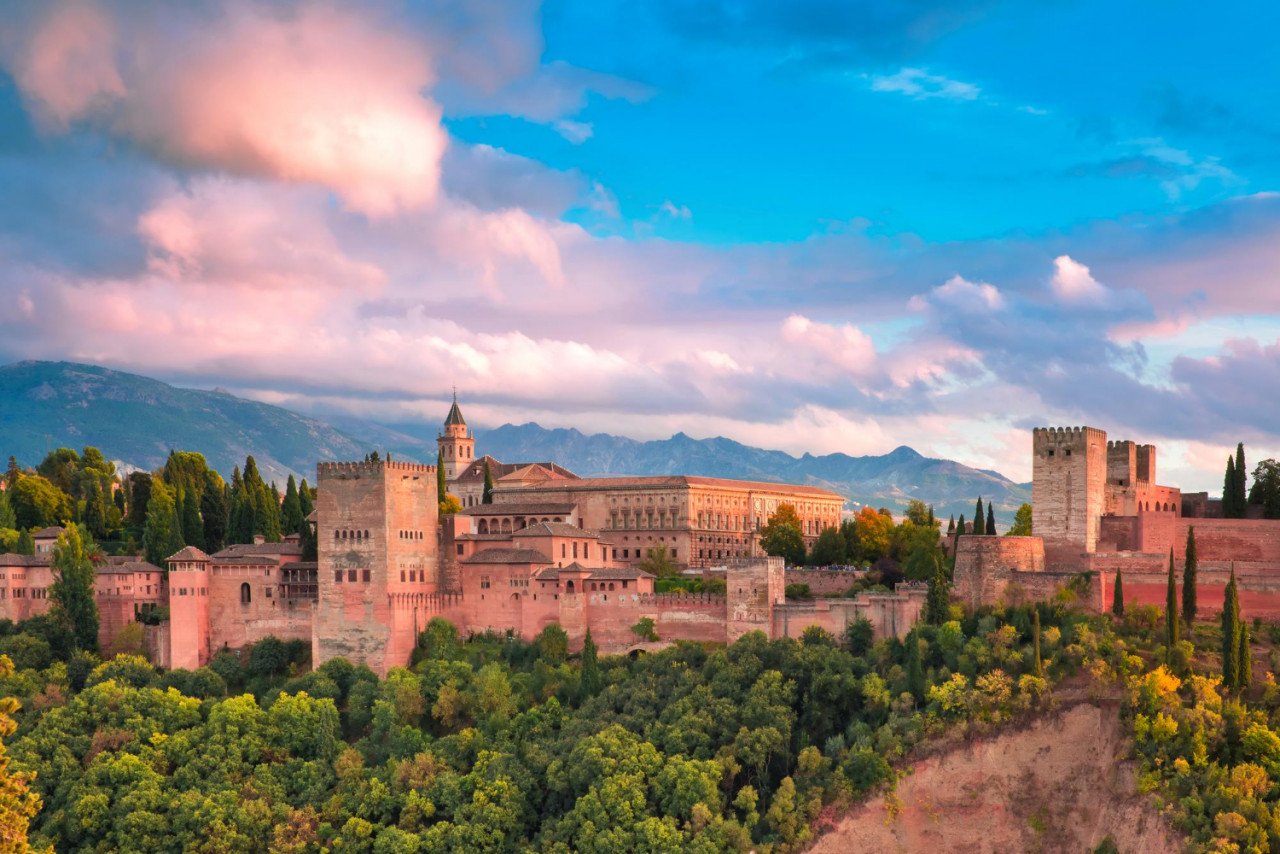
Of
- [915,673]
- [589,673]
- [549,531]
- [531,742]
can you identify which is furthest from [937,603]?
[549,531]

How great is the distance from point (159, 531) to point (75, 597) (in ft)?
33.1

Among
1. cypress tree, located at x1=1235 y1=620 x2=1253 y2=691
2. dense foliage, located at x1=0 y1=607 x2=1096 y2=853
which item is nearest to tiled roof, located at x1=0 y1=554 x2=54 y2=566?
dense foliage, located at x1=0 y1=607 x2=1096 y2=853

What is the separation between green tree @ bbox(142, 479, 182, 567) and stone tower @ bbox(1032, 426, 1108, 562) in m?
45.5

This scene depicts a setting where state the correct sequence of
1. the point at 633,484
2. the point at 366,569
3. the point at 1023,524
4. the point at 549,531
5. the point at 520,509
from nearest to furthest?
the point at 366,569
the point at 549,531
the point at 520,509
the point at 1023,524
the point at 633,484

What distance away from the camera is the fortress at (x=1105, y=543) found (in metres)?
54.5

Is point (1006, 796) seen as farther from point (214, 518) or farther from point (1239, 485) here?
point (214, 518)

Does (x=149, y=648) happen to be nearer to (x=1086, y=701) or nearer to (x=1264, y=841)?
(x=1086, y=701)

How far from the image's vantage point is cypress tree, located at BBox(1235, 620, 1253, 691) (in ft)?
157

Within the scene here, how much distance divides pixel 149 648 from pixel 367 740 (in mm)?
15387

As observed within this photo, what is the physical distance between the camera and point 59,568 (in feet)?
215

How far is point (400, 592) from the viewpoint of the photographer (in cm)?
6294

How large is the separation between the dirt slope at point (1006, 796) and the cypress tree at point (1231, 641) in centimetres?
421

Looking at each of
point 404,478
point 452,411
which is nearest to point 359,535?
point 404,478

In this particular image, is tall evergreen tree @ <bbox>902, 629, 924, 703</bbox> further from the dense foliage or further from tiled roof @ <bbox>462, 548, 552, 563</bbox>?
tiled roof @ <bbox>462, 548, 552, 563</bbox>
